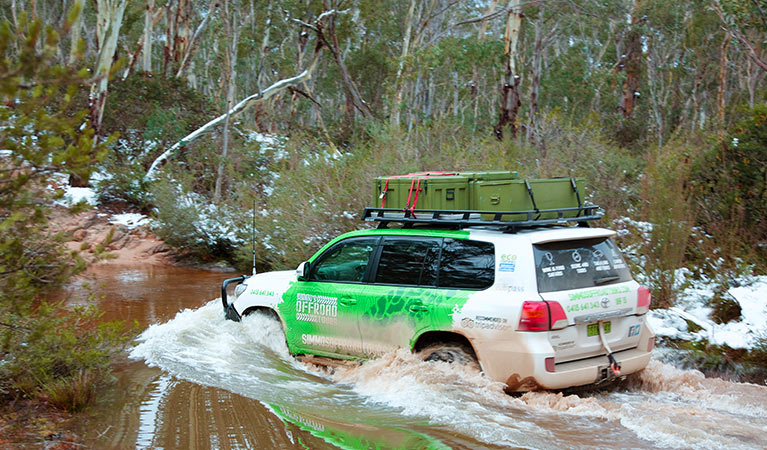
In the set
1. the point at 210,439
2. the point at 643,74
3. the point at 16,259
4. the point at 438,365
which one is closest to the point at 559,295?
the point at 438,365

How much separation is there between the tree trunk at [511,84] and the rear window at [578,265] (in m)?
14.5

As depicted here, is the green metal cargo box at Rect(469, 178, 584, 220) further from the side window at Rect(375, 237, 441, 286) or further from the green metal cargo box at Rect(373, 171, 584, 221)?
the side window at Rect(375, 237, 441, 286)

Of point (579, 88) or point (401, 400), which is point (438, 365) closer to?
point (401, 400)

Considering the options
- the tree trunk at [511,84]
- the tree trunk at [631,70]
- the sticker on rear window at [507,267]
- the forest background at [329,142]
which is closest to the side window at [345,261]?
the sticker on rear window at [507,267]

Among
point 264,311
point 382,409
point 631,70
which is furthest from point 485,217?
point 631,70

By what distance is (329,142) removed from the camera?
717 inches

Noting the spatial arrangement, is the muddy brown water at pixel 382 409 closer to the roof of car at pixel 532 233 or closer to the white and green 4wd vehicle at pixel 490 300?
the white and green 4wd vehicle at pixel 490 300

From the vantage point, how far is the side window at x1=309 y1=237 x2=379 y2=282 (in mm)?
6875

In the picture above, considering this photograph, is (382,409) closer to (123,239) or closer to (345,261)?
(345,261)

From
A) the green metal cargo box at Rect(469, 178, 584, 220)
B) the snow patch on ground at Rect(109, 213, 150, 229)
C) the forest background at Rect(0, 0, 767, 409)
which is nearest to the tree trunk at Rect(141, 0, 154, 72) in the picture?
the forest background at Rect(0, 0, 767, 409)

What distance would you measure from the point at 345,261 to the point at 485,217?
150cm

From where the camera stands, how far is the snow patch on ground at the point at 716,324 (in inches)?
287

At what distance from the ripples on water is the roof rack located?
1258mm

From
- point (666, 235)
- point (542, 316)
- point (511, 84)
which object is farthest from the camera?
point (511, 84)
